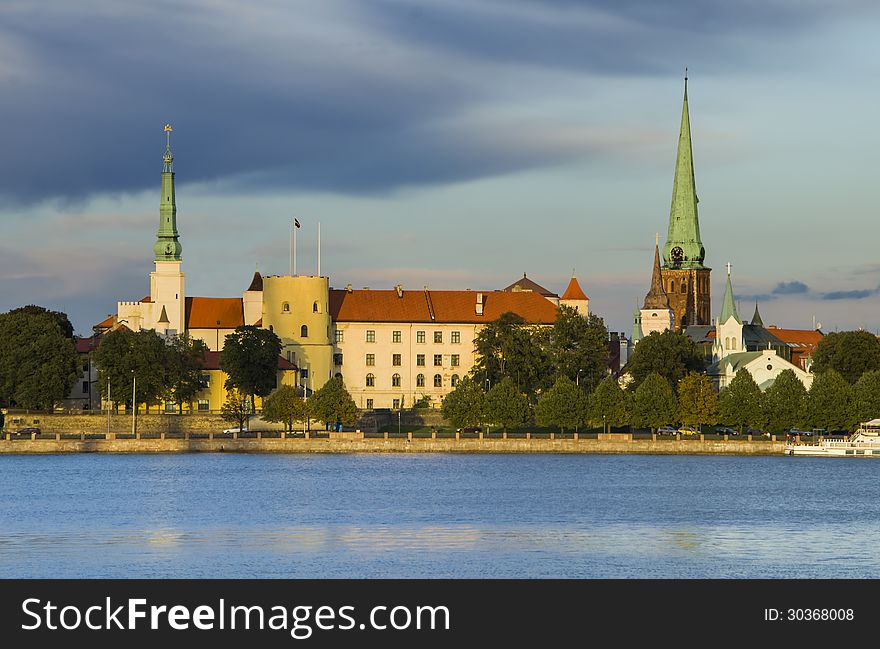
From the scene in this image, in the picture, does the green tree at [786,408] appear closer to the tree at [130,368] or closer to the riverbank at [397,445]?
the riverbank at [397,445]

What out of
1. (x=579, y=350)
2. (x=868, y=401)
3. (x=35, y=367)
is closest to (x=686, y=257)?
(x=579, y=350)

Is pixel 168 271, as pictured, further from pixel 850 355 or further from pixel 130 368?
pixel 850 355

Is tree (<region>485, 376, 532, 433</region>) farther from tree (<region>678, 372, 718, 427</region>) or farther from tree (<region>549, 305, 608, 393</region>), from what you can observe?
tree (<region>549, 305, 608, 393</region>)

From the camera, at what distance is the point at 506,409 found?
93.0m

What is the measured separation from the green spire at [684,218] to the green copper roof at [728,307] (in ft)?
65.9

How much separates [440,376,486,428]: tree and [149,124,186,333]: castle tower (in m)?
30.1

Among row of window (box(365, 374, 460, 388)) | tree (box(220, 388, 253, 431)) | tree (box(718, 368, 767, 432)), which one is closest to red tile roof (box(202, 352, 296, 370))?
tree (box(220, 388, 253, 431))

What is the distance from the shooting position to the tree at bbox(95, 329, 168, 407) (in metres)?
97.3

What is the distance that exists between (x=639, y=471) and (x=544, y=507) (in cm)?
2118

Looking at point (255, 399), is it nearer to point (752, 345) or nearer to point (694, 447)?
point (694, 447)

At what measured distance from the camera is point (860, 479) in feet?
240

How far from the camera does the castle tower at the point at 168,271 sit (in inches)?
4653

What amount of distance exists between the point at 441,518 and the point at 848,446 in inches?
1665
